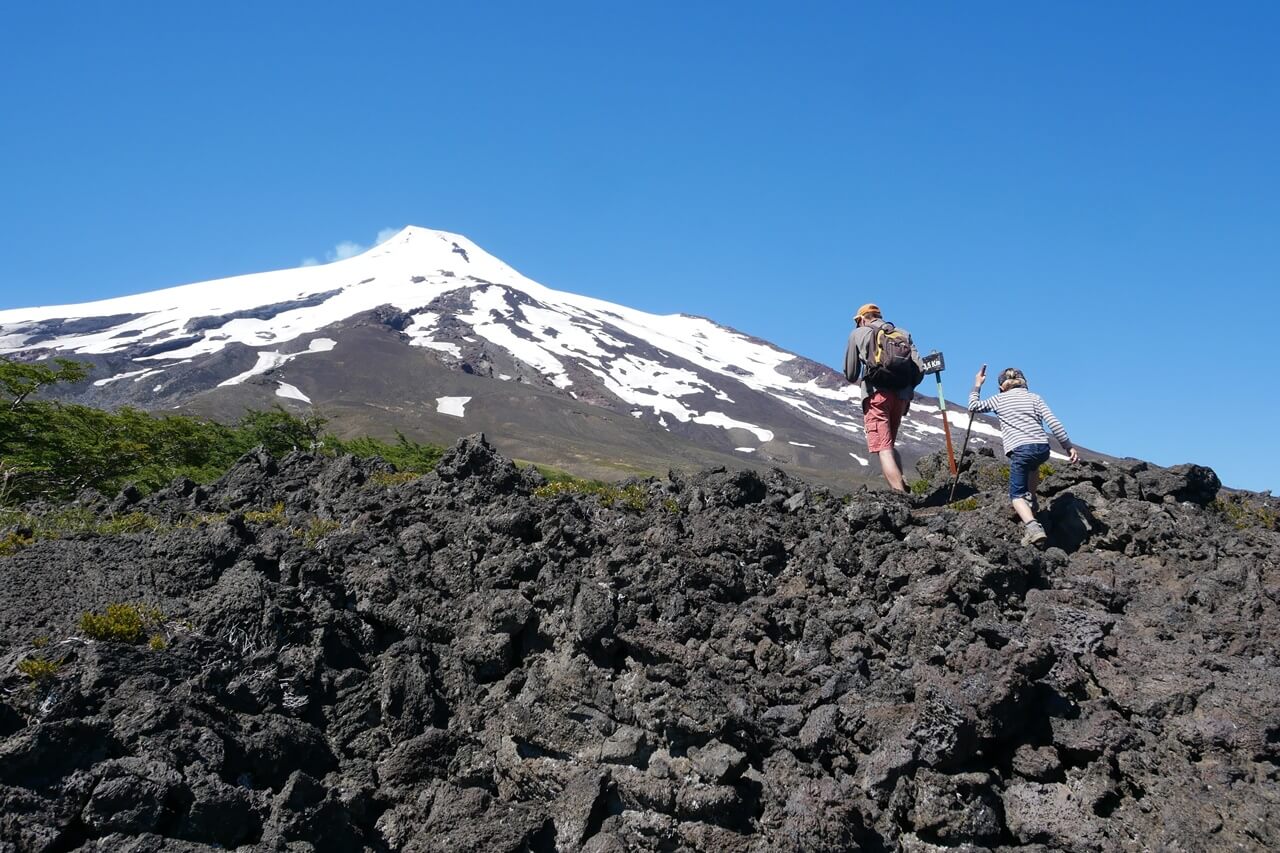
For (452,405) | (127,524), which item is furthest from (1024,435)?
(452,405)

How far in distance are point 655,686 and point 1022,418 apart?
15.8ft

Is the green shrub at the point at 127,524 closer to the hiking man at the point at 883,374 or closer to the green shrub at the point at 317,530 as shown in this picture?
the green shrub at the point at 317,530

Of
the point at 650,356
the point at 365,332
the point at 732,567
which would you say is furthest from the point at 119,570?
the point at 650,356

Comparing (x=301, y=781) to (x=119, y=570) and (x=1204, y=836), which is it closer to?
(x=119, y=570)

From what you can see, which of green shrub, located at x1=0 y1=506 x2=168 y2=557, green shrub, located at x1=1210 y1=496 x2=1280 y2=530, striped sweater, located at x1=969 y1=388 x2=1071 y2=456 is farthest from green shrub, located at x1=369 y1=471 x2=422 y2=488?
green shrub, located at x1=1210 y1=496 x2=1280 y2=530

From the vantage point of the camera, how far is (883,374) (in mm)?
10828

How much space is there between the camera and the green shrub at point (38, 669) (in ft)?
19.4

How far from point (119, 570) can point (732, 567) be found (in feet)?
16.6

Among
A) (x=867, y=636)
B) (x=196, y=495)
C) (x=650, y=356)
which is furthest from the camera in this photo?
(x=650, y=356)

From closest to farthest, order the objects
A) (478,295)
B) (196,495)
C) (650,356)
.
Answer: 1. (196,495)
2. (650,356)
3. (478,295)

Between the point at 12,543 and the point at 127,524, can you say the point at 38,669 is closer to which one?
the point at 12,543

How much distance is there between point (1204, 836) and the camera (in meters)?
5.68

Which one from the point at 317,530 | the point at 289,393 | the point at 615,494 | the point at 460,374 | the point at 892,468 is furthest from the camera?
the point at 460,374

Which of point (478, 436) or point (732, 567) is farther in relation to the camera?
point (478, 436)
